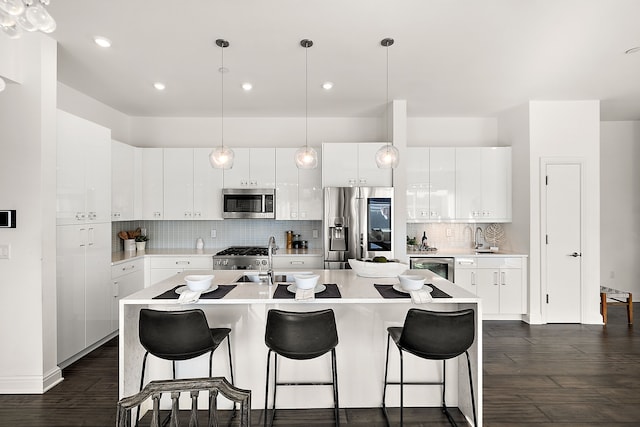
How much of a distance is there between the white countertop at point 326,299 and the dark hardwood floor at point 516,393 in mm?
893

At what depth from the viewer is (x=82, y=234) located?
3.47 metres

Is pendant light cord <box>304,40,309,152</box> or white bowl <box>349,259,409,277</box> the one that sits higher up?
pendant light cord <box>304,40,309,152</box>

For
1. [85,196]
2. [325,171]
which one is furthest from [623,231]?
[85,196]

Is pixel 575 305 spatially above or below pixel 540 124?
below

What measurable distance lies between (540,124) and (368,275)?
342 cm

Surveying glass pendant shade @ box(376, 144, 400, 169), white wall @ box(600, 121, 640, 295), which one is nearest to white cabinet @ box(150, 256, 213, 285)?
glass pendant shade @ box(376, 144, 400, 169)

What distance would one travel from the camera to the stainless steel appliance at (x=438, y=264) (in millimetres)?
4793

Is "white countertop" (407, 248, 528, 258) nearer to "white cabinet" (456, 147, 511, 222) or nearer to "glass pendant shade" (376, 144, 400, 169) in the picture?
"white cabinet" (456, 147, 511, 222)

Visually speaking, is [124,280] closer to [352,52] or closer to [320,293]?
[320,293]

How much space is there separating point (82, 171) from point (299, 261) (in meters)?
2.68

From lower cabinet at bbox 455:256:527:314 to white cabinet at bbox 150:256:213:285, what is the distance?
340 cm

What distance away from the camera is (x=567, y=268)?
4.66 metres

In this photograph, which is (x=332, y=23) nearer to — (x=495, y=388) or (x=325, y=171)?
(x=325, y=171)

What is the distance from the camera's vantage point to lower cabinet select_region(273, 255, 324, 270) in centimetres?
488
